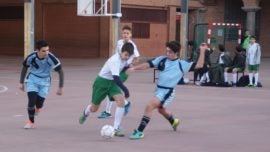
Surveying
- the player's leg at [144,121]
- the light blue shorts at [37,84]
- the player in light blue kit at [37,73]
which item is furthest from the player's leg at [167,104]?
the light blue shorts at [37,84]

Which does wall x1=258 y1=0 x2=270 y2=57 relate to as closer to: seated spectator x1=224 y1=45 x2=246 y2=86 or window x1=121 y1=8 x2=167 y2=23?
window x1=121 y1=8 x2=167 y2=23

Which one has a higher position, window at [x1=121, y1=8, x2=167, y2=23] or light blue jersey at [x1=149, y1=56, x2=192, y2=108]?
window at [x1=121, y1=8, x2=167, y2=23]

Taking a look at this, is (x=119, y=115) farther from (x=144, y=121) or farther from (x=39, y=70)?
(x=39, y=70)

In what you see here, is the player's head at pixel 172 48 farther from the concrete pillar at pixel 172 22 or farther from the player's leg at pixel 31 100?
the concrete pillar at pixel 172 22

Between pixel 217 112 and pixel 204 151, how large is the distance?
456cm

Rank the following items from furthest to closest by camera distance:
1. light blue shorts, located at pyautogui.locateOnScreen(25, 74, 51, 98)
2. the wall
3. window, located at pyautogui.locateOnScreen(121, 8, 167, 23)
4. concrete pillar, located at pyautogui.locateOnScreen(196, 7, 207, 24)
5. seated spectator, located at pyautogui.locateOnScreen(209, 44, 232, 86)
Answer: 1. the wall
2. concrete pillar, located at pyautogui.locateOnScreen(196, 7, 207, 24)
3. window, located at pyautogui.locateOnScreen(121, 8, 167, 23)
4. seated spectator, located at pyautogui.locateOnScreen(209, 44, 232, 86)
5. light blue shorts, located at pyautogui.locateOnScreen(25, 74, 51, 98)

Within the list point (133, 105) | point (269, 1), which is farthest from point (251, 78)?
point (269, 1)

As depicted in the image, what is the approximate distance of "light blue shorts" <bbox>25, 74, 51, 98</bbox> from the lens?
10688mm

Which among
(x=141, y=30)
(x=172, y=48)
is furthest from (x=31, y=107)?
(x=141, y=30)

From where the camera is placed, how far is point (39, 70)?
1074cm

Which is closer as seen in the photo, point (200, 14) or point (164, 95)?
point (164, 95)

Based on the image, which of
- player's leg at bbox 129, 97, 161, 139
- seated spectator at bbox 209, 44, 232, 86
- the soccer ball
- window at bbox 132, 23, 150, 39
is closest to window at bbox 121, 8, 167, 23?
window at bbox 132, 23, 150, 39

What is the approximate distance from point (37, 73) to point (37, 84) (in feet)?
0.61

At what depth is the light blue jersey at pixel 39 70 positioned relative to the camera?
10602mm
